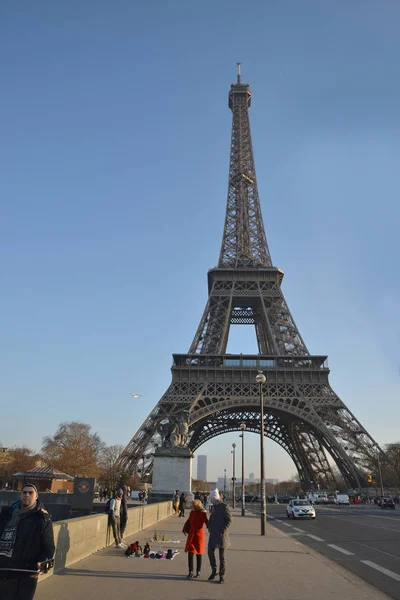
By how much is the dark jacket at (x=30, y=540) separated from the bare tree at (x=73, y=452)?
79919 millimetres

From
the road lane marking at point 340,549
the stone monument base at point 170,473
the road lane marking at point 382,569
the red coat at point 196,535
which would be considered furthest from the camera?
the stone monument base at point 170,473

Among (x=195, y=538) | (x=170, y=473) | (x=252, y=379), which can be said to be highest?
(x=252, y=379)

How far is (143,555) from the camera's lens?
1309cm

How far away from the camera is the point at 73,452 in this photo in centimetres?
8381

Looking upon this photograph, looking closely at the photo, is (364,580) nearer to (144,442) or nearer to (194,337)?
(144,442)

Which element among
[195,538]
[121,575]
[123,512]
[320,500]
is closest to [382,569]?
[195,538]

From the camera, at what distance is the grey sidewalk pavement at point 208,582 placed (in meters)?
8.65

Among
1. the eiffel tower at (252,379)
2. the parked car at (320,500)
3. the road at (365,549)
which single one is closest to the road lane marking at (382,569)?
the road at (365,549)

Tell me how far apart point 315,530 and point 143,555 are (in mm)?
12757

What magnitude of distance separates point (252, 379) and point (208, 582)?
51.5m

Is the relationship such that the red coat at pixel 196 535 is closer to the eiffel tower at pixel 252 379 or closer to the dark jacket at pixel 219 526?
the dark jacket at pixel 219 526

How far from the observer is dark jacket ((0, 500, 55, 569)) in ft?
17.6

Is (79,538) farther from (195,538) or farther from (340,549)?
(340,549)

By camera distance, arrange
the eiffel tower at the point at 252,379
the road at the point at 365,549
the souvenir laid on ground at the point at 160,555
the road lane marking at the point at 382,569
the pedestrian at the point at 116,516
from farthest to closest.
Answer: the eiffel tower at the point at 252,379 → the pedestrian at the point at 116,516 → the souvenir laid on ground at the point at 160,555 → the road lane marking at the point at 382,569 → the road at the point at 365,549
